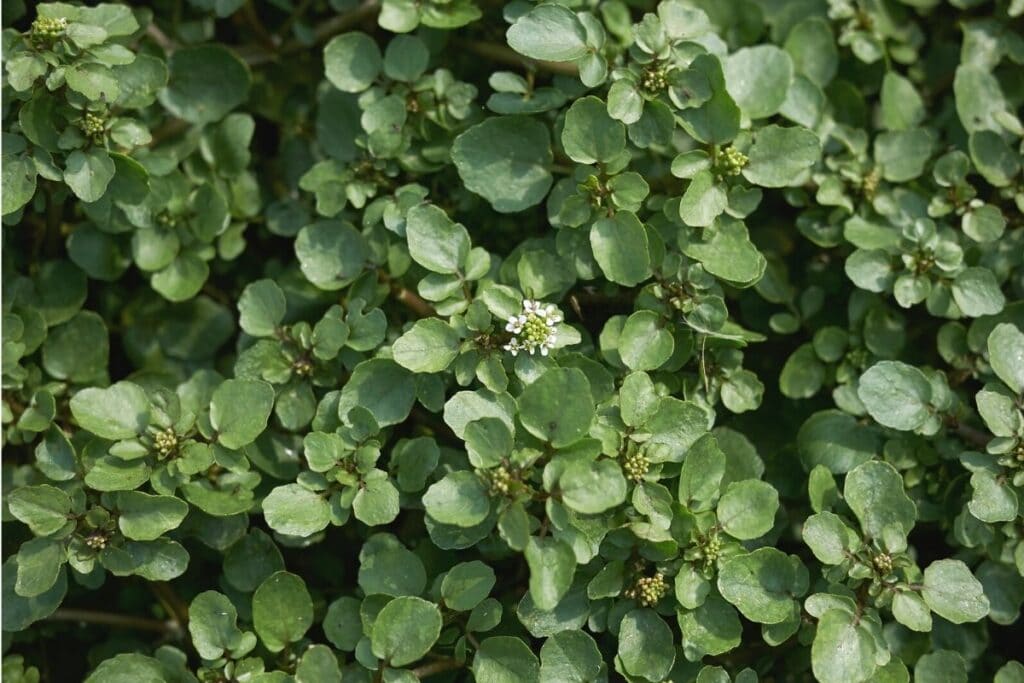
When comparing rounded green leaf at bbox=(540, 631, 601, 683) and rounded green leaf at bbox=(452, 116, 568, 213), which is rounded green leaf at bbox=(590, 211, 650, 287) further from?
rounded green leaf at bbox=(540, 631, 601, 683)

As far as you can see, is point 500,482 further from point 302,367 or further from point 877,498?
point 877,498

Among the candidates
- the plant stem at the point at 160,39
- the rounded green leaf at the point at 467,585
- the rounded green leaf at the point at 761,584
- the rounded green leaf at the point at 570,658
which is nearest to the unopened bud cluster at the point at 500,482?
the rounded green leaf at the point at 467,585

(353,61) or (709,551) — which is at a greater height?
(353,61)

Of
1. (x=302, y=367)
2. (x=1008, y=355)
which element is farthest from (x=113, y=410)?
(x=1008, y=355)

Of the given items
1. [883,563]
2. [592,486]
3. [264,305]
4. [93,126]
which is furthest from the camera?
[264,305]

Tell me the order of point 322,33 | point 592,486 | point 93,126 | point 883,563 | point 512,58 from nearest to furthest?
1. point 592,486
2. point 883,563
3. point 93,126
4. point 512,58
5. point 322,33

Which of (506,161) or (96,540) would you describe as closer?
(96,540)
